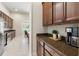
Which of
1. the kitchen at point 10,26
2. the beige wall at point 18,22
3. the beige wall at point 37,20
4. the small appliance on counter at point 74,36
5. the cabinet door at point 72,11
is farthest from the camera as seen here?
the beige wall at point 37,20

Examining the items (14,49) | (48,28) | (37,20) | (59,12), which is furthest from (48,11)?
(14,49)

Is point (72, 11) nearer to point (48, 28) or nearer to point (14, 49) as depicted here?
point (14, 49)

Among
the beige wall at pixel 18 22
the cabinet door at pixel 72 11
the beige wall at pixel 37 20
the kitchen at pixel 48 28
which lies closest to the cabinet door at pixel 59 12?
the kitchen at pixel 48 28

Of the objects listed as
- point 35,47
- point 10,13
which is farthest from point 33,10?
point 10,13

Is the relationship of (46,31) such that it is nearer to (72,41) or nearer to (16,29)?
(16,29)

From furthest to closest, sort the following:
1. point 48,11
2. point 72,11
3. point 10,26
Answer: point 48,11, point 10,26, point 72,11

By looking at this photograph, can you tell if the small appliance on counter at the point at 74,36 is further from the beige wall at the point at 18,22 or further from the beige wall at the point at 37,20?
the beige wall at the point at 37,20

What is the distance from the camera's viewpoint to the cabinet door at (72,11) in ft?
3.78

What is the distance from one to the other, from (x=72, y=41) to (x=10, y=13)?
947mm

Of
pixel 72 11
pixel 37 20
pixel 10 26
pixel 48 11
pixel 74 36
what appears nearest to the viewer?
pixel 72 11

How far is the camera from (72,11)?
1.25 metres

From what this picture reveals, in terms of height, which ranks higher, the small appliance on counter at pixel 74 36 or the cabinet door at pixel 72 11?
the cabinet door at pixel 72 11

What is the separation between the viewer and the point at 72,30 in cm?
142

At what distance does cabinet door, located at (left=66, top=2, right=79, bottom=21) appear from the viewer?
115 centimetres
